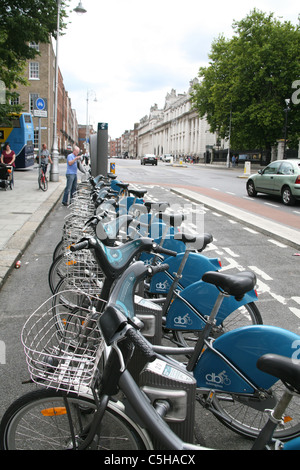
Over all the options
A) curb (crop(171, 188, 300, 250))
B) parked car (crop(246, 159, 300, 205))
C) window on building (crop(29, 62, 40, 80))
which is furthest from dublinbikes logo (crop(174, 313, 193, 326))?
window on building (crop(29, 62, 40, 80))

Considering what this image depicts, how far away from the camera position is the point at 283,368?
1551 mm

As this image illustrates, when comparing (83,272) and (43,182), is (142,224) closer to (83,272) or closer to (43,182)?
(83,272)

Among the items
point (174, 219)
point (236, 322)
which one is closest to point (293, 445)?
point (236, 322)

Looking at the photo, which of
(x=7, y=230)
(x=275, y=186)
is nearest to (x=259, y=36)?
(x=275, y=186)

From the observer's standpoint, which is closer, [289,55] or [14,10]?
[14,10]

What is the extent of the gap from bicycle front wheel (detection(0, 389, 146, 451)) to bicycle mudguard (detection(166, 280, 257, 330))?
1599mm

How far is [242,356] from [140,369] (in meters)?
0.77

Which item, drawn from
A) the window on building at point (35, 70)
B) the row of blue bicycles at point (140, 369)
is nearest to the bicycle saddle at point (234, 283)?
the row of blue bicycles at point (140, 369)

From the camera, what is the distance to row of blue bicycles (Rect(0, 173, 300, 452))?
174cm

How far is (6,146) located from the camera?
708 inches

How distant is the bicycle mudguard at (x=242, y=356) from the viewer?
2.49 meters

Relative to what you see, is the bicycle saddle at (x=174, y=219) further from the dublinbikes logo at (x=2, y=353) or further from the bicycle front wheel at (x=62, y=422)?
the bicycle front wheel at (x=62, y=422)

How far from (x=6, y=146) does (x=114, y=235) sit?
16309mm

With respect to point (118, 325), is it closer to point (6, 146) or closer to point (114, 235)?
point (114, 235)
